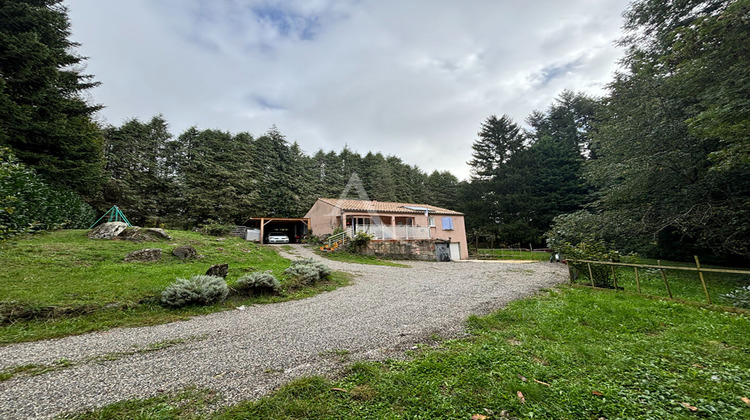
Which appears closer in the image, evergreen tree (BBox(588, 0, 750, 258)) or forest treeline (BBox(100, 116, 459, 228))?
evergreen tree (BBox(588, 0, 750, 258))

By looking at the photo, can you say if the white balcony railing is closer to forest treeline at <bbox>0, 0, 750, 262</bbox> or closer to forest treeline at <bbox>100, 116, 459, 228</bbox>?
forest treeline at <bbox>0, 0, 750, 262</bbox>

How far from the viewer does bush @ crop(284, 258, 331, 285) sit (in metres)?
7.93

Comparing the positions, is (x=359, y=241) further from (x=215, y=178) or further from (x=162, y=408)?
(x=215, y=178)

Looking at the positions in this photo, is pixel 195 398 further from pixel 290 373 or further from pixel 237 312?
pixel 237 312

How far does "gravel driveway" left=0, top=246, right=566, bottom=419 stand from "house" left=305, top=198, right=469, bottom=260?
12.2m

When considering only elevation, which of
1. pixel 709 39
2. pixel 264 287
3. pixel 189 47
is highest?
pixel 189 47

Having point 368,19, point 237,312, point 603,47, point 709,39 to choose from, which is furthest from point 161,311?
point 603,47

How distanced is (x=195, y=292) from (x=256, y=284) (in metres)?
1.29

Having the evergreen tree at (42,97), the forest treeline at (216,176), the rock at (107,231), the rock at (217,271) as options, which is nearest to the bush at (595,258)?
the rock at (217,271)

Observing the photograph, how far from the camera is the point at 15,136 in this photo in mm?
10281

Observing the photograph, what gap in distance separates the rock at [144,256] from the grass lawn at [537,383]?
8.24 metres

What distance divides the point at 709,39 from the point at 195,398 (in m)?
15.5

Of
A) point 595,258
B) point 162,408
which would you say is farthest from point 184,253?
point 595,258

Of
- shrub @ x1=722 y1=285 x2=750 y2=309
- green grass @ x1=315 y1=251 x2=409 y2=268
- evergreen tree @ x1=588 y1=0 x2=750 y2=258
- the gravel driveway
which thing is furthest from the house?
shrub @ x1=722 y1=285 x2=750 y2=309
